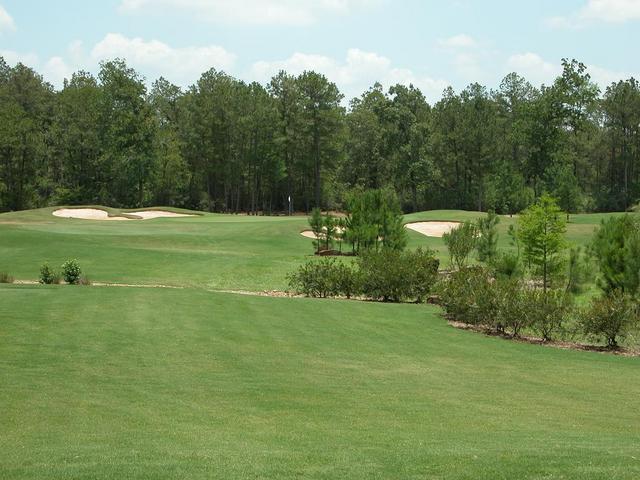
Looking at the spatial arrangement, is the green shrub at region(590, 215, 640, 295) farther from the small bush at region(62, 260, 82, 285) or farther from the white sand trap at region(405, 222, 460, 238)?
the white sand trap at region(405, 222, 460, 238)

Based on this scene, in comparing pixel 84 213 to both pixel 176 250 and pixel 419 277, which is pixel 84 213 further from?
pixel 419 277

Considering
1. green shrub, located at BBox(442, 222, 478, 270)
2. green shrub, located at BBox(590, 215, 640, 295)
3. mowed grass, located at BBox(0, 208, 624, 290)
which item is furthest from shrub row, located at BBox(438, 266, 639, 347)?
mowed grass, located at BBox(0, 208, 624, 290)

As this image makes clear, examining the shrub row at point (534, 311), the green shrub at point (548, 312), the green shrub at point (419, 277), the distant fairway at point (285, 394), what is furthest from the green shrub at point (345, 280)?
the green shrub at point (548, 312)

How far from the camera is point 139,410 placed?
33.5ft

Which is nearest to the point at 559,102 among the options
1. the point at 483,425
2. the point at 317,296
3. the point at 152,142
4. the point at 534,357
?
the point at 152,142

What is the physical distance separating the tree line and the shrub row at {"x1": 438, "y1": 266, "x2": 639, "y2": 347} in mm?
59024

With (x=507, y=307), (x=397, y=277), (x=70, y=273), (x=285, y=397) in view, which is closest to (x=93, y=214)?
(x=70, y=273)

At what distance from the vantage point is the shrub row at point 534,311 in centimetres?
1844

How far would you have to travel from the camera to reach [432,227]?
54.1 m

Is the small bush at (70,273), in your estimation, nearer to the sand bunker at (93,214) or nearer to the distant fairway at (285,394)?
the distant fairway at (285,394)

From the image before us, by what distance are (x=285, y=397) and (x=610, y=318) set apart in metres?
10.5

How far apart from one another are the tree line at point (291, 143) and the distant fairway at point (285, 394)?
62521 mm

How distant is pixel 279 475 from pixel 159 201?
85543 millimetres

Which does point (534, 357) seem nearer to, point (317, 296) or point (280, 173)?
point (317, 296)
